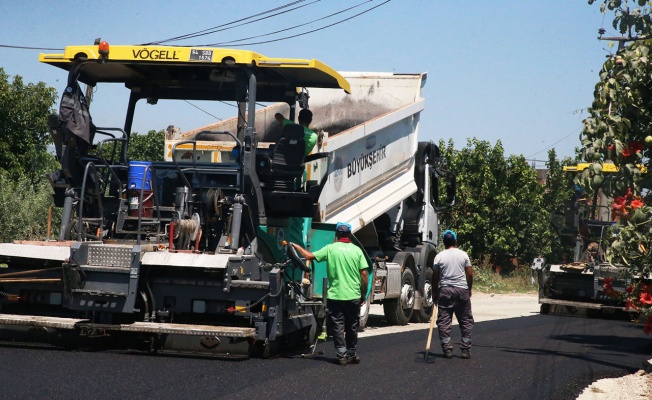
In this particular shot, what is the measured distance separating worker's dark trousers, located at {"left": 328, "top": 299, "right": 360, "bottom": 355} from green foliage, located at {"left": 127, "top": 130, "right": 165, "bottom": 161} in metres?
2.66

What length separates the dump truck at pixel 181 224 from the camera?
877 cm

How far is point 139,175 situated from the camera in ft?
30.8

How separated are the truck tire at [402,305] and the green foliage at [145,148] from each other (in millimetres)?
4359

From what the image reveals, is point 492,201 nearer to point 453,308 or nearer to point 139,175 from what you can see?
point 453,308

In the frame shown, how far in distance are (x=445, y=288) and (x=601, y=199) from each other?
9.44m

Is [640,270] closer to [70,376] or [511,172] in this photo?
[70,376]

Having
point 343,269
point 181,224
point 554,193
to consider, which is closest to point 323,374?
point 343,269

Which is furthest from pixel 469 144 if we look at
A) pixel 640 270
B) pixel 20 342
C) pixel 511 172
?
pixel 20 342

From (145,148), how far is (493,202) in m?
24.0

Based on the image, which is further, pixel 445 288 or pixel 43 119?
pixel 43 119

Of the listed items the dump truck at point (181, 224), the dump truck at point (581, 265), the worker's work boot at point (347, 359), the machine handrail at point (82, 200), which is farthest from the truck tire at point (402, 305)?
the machine handrail at point (82, 200)

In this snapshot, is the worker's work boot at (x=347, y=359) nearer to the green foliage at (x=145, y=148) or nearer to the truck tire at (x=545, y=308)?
the green foliage at (x=145, y=148)

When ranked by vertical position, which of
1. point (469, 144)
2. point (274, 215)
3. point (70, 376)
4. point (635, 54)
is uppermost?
point (469, 144)

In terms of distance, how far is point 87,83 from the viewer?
1003 cm
